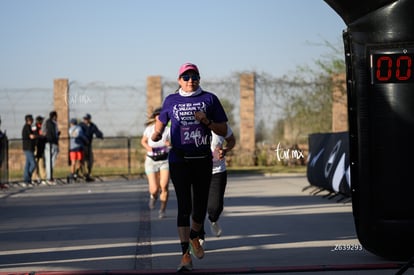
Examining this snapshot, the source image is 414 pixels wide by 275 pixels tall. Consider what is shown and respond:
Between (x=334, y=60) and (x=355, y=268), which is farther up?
(x=334, y=60)

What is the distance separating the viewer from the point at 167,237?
11695mm

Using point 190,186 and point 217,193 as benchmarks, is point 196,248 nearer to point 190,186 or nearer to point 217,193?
point 190,186

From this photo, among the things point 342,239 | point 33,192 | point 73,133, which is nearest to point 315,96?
point 73,133

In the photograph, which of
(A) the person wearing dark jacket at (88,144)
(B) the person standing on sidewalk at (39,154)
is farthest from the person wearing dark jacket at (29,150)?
(A) the person wearing dark jacket at (88,144)

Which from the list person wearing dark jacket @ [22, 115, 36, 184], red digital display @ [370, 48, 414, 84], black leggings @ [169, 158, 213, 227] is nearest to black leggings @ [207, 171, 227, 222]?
black leggings @ [169, 158, 213, 227]

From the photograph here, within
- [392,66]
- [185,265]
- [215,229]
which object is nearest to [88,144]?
[215,229]

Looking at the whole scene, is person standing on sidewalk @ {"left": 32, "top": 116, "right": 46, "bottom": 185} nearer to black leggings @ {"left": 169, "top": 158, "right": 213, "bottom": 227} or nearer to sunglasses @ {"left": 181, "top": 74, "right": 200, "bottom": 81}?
black leggings @ {"left": 169, "top": 158, "right": 213, "bottom": 227}

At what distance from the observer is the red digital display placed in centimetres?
877

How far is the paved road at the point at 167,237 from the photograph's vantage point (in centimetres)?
909

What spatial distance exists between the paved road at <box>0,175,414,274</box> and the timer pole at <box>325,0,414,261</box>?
0.37 m

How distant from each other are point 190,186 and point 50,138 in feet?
53.3

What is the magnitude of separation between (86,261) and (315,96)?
2191 centimetres

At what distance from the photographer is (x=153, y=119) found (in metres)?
14.6

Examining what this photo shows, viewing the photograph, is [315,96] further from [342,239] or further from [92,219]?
[342,239]
